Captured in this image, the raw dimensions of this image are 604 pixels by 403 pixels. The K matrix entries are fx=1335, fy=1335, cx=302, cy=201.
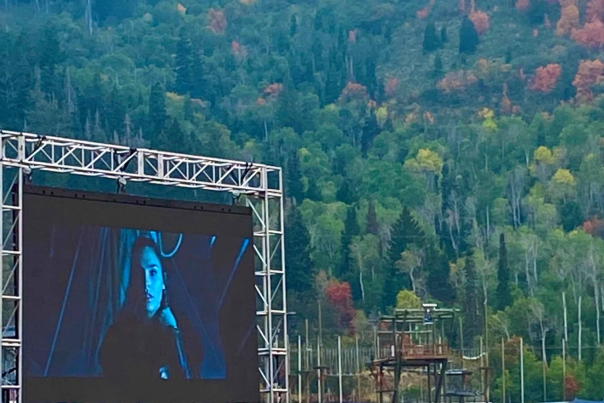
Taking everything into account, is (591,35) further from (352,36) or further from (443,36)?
(352,36)

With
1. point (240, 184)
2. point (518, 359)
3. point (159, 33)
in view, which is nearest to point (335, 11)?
point (159, 33)

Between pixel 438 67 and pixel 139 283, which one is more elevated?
pixel 438 67

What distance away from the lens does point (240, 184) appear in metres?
20.5

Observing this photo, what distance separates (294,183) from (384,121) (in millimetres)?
24811

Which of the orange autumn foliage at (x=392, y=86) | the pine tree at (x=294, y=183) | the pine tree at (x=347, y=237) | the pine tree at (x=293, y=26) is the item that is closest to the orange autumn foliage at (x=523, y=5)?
the orange autumn foliage at (x=392, y=86)

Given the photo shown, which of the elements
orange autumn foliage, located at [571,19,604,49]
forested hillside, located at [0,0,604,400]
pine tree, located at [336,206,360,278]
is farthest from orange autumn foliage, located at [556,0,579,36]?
pine tree, located at [336,206,360,278]

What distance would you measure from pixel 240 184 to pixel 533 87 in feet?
350

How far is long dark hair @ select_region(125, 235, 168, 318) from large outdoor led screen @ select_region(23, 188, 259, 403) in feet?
0.06

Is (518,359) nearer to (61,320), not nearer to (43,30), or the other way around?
(61,320)

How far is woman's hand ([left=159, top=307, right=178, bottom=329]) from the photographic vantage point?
18.6m

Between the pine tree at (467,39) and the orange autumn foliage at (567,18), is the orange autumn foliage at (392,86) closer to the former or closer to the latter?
the pine tree at (467,39)

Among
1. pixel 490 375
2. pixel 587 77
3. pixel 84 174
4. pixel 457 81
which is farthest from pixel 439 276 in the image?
pixel 84 174

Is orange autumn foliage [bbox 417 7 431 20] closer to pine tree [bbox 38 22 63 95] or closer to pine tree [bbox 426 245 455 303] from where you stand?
pine tree [bbox 38 22 63 95]

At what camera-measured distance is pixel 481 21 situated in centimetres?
14050
